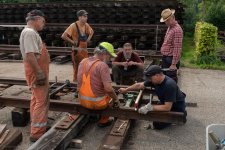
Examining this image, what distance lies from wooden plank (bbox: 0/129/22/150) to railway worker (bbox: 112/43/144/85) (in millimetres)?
2919

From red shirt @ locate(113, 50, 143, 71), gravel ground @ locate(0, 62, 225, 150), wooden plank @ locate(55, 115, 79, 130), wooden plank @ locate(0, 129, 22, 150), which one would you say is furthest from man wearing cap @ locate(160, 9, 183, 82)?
wooden plank @ locate(0, 129, 22, 150)

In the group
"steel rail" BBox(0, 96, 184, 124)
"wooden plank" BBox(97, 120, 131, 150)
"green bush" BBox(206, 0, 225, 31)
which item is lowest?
"wooden plank" BBox(97, 120, 131, 150)

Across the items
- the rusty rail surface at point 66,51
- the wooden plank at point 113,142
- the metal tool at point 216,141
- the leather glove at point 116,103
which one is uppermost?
the rusty rail surface at point 66,51

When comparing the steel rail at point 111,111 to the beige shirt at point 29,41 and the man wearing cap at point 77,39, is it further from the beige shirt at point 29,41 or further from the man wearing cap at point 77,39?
the man wearing cap at point 77,39

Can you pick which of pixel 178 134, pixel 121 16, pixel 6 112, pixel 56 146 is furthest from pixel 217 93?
pixel 121 16

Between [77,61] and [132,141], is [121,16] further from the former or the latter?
[132,141]

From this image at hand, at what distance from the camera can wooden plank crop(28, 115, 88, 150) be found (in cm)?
310

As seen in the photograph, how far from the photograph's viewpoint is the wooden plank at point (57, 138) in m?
3.10

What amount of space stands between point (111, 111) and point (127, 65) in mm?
1873

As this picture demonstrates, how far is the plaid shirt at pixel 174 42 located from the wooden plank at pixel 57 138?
7.91ft

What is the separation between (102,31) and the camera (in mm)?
11492

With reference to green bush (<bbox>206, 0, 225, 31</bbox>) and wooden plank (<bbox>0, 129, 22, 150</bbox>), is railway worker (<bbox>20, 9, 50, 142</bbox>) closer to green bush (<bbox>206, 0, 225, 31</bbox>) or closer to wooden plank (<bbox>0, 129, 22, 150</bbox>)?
wooden plank (<bbox>0, 129, 22, 150</bbox>)

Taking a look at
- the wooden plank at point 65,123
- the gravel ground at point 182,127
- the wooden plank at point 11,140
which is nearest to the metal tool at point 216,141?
the gravel ground at point 182,127

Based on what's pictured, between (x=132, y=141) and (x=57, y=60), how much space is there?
6.61 meters
